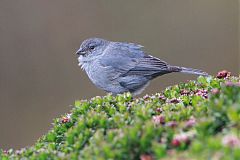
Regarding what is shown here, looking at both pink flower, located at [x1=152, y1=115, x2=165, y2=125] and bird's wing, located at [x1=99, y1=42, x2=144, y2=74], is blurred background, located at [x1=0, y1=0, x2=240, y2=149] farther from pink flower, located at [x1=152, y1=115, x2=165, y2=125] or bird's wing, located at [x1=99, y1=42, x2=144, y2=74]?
pink flower, located at [x1=152, y1=115, x2=165, y2=125]

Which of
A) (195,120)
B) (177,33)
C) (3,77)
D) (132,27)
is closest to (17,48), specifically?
(3,77)

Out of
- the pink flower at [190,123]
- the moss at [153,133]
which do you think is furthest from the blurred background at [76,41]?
the pink flower at [190,123]

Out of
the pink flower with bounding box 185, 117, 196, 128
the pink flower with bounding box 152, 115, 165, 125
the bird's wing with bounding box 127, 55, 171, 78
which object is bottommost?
the pink flower with bounding box 185, 117, 196, 128

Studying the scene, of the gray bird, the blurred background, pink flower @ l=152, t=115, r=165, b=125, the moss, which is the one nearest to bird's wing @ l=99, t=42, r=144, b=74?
the gray bird

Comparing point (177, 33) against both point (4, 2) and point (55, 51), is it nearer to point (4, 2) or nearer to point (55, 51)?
point (55, 51)

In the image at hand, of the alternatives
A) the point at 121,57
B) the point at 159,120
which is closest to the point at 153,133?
the point at 159,120

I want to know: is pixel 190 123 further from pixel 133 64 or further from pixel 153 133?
pixel 133 64
